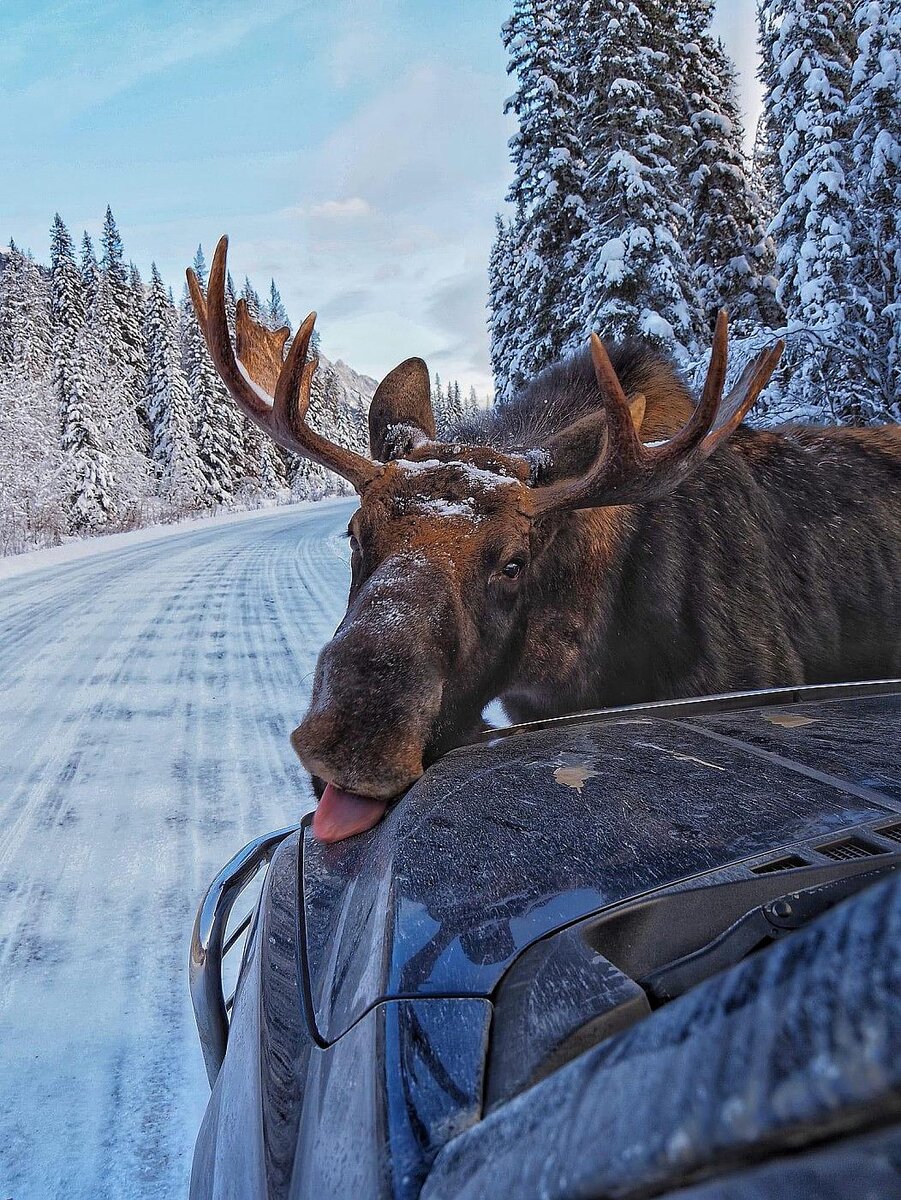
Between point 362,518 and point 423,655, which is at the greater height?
point 362,518

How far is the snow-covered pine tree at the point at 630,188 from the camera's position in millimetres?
16234

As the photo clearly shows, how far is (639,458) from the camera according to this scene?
3.43 metres

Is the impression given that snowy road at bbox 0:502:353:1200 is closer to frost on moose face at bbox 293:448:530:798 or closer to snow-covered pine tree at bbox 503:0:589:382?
frost on moose face at bbox 293:448:530:798

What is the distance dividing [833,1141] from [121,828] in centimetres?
426

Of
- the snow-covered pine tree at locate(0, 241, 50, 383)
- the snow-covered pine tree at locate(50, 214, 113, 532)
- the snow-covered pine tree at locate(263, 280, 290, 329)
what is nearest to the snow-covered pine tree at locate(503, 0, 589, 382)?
the snow-covered pine tree at locate(50, 214, 113, 532)

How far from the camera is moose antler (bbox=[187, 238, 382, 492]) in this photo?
3498 millimetres

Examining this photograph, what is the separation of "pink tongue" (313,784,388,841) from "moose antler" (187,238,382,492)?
64.7 inches

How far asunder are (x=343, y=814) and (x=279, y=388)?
2.17m

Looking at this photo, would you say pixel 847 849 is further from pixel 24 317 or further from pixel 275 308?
pixel 275 308

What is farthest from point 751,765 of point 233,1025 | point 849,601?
point 849,601

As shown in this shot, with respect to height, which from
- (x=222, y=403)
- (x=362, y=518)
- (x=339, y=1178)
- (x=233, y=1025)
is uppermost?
(x=222, y=403)

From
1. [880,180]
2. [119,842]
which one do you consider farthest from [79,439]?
[119,842]

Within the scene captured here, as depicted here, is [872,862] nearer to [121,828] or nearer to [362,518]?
[362,518]

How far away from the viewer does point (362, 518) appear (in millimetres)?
3262
